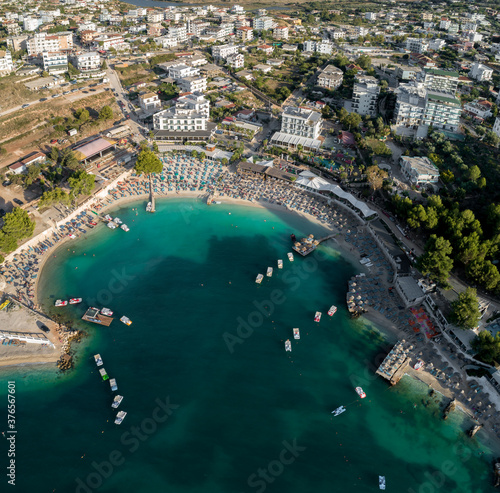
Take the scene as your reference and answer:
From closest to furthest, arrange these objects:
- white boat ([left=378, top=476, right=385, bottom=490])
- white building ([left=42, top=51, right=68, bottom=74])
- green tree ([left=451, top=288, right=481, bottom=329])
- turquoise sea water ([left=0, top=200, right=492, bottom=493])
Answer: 1. white boat ([left=378, top=476, right=385, bottom=490])
2. turquoise sea water ([left=0, top=200, right=492, bottom=493])
3. green tree ([left=451, top=288, right=481, bottom=329])
4. white building ([left=42, top=51, right=68, bottom=74])

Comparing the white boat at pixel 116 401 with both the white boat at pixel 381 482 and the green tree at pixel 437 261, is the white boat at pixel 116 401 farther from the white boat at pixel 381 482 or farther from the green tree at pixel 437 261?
the green tree at pixel 437 261

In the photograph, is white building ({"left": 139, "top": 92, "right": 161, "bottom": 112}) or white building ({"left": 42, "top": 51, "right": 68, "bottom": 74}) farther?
white building ({"left": 42, "top": 51, "right": 68, "bottom": 74})

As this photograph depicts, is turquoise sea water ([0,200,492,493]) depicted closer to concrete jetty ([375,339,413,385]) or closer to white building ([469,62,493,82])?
concrete jetty ([375,339,413,385])

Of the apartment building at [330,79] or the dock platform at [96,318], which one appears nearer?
the dock platform at [96,318]

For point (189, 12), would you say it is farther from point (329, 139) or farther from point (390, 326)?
point (390, 326)

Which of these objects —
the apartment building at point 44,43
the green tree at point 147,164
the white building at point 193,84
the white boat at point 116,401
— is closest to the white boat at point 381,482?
the white boat at point 116,401

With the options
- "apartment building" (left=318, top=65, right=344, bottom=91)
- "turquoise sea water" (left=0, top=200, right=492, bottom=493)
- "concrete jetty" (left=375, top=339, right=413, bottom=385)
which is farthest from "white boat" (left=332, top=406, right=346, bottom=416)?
"apartment building" (left=318, top=65, right=344, bottom=91)

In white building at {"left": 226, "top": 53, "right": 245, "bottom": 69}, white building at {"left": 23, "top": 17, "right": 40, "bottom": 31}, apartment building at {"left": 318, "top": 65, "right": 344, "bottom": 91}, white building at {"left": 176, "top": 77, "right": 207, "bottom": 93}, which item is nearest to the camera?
white building at {"left": 176, "top": 77, "right": 207, "bottom": 93}

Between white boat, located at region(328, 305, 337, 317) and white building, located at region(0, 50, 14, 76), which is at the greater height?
white building, located at region(0, 50, 14, 76)
